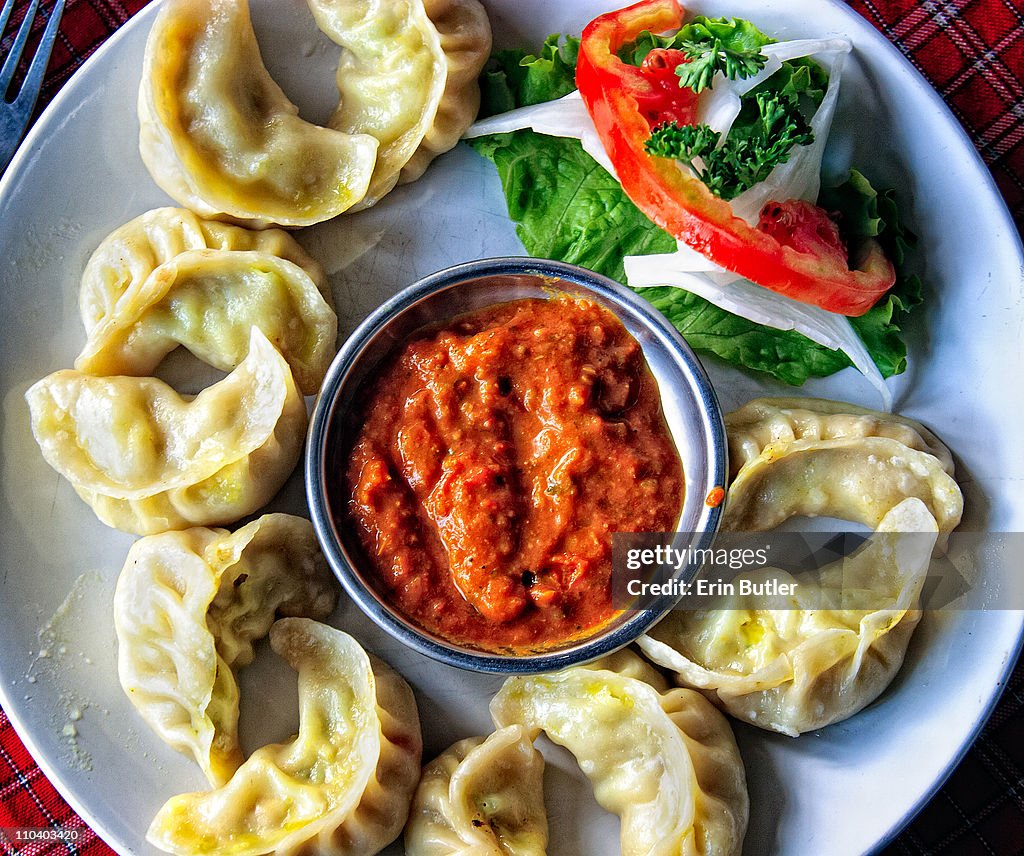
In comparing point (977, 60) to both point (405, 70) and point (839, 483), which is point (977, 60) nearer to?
point (839, 483)

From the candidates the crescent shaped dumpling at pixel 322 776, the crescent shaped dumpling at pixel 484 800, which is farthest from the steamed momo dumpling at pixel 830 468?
the crescent shaped dumpling at pixel 322 776

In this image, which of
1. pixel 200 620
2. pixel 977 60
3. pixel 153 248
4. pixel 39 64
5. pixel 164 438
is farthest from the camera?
pixel 977 60

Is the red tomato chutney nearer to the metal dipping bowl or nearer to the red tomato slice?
the metal dipping bowl

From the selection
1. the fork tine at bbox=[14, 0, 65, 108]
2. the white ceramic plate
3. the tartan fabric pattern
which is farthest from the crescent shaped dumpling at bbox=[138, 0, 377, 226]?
the tartan fabric pattern

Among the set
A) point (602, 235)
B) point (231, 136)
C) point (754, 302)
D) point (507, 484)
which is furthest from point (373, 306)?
point (754, 302)

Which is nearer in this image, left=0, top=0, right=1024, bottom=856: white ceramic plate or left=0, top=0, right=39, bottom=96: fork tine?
left=0, top=0, right=1024, bottom=856: white ceramic plate

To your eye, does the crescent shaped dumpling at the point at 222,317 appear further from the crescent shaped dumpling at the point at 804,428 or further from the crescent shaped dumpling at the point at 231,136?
the crescent shaped dumpling at the point at 804,428
